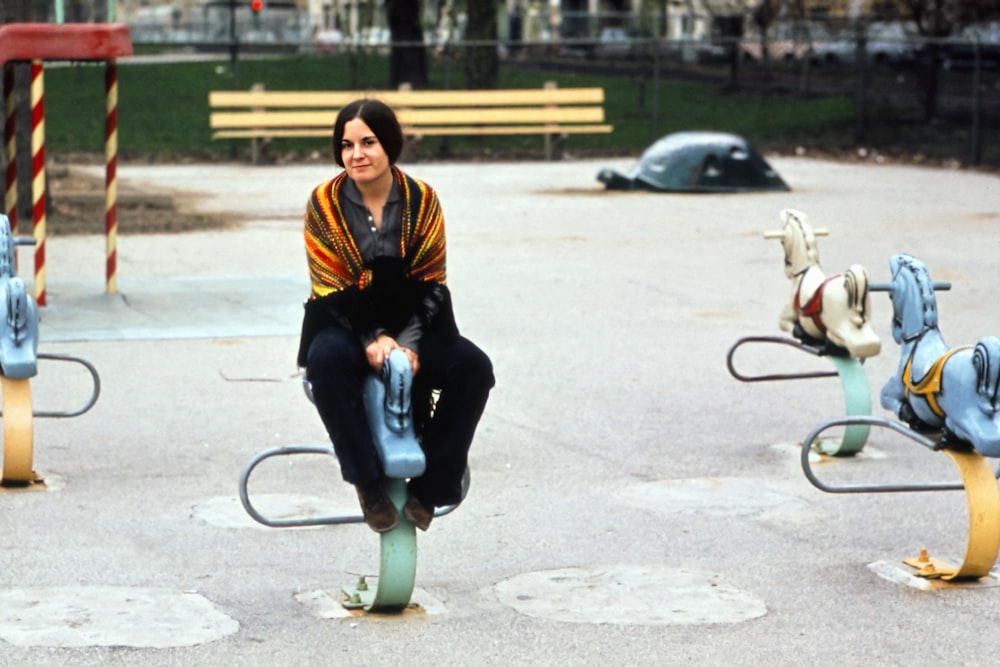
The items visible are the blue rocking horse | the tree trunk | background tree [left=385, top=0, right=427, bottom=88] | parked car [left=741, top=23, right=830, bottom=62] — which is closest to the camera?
the blue rocking horse

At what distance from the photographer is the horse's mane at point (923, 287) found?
6.17m

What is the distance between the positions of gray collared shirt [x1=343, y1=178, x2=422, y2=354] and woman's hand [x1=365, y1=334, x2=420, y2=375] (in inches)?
2.2

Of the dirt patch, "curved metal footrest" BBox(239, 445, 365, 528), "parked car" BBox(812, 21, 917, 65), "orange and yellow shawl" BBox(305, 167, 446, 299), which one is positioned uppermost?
"orange and yellow shawl" BBox(305, 167, 446, 299)

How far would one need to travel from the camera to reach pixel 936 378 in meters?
5.96

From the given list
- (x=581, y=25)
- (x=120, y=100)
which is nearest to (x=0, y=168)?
(x=120, y=100)

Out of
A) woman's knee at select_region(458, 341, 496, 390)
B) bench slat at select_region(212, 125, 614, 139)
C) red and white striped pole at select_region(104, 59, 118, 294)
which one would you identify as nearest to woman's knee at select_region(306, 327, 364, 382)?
woman's knee at select_region(458, 341, 496, 390)

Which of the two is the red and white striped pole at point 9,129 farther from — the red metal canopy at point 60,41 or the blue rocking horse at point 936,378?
the blue rocking horse at point 936,378

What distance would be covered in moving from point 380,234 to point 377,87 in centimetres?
2972

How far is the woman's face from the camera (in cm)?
546

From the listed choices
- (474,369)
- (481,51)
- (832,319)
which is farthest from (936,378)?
(481,51)

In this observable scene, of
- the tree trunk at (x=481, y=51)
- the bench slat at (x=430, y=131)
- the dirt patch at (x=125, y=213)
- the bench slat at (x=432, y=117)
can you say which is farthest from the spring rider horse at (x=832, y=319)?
the tree trunk at (x=481, y=51)

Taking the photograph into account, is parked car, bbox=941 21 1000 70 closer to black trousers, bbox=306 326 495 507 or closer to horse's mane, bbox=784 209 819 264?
horse's mane, bbox=784 209 819 264

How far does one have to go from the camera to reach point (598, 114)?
27.3 metres

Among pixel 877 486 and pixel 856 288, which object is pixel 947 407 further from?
pixel 856 288
